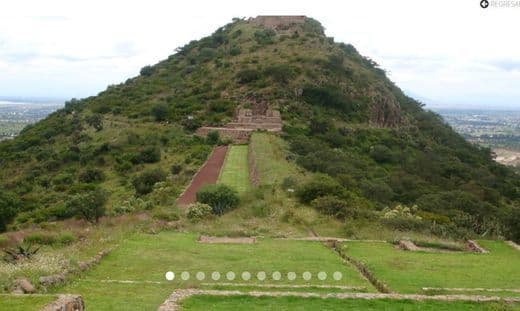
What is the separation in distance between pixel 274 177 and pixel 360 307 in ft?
55.3

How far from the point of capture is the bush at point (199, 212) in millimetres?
20484

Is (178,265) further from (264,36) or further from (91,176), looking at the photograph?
(264,36)

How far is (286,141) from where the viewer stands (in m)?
45.1

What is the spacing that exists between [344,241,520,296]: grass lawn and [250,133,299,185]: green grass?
10119mm

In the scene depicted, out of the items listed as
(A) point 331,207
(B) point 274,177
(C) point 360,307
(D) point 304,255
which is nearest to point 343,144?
(B) point 274,177

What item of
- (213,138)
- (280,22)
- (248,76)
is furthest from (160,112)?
(280,22)

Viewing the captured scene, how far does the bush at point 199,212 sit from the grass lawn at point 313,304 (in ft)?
32.9

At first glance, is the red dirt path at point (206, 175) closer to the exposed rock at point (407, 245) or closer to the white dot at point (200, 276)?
the exposed rock at point (407, 245)

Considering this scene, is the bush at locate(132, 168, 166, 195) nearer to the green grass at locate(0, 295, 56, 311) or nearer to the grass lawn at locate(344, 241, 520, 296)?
the grass lawn at locate(344, 241, 520, 296)

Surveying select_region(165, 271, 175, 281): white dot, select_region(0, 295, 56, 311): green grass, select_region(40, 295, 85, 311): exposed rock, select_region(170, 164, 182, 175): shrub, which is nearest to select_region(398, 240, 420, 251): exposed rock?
select_region(165, 271, 175, 281): white dot

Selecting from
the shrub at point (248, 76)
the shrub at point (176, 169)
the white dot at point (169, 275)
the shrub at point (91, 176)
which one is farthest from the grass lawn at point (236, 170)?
the shrub at point (248, 76)

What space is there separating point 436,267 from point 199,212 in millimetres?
9375

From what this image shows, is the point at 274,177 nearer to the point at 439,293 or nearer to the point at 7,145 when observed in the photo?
the point at 439,293

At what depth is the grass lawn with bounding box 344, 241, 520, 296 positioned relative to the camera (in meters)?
12.7
